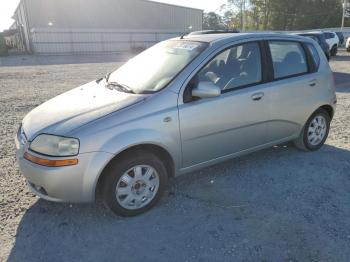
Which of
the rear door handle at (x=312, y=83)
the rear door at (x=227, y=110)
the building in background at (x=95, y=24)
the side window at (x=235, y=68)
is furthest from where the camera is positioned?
the building in background at (x=95, y=24)

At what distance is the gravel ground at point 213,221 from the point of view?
2.88 meters

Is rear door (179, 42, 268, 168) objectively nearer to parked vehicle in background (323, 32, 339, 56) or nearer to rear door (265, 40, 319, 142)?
rear door (265, 40, 319, 142)

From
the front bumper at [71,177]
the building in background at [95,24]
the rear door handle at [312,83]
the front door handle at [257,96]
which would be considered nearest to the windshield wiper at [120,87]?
the front bumper at [71,177]

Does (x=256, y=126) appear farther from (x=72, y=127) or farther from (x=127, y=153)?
(x=72, y=127)

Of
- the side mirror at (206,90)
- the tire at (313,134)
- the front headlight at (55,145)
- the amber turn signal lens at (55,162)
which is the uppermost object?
the side mirror at (206,90)

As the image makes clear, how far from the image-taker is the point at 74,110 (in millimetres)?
3371

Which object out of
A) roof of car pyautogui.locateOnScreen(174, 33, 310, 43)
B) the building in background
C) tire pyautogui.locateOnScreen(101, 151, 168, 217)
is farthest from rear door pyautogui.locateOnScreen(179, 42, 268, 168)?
the building in background

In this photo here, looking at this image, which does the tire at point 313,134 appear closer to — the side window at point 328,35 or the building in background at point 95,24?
the side window at point 328,35

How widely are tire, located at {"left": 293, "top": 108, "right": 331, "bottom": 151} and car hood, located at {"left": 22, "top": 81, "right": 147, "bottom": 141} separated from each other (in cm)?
260

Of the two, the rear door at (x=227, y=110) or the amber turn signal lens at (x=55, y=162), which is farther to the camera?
the rear door at (x=227, y=110)

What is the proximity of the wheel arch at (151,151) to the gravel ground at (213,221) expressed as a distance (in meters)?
0.38

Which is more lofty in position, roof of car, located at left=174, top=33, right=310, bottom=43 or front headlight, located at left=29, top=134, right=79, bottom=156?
roof of car, located at left=174, top=33, right=310, bottom=43

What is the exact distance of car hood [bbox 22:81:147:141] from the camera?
10.2 ft

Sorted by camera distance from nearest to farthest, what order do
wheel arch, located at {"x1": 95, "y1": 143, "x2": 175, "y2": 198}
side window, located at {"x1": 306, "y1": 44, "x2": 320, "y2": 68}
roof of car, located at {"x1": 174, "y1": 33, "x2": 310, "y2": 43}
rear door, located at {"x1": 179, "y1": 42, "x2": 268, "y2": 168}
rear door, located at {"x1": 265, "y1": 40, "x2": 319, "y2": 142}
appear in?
wheel arch, located at {"x1": 95, "y1": 143, "x2": 175, "y2": 198}, rear door, located at {"x1": 179, "y1": 42, "x2": 268, "y2": 168}, roof of car, located at {"x1": 174, "y1": 33, "x2": 310, "y2": 43}, rear door, located at {"x1": 265, "y1": 40, "x2": 319, "y2": 142}, side window, located at {"x1": 306, "y1": 44, "x2": 320, "y2": 68}
